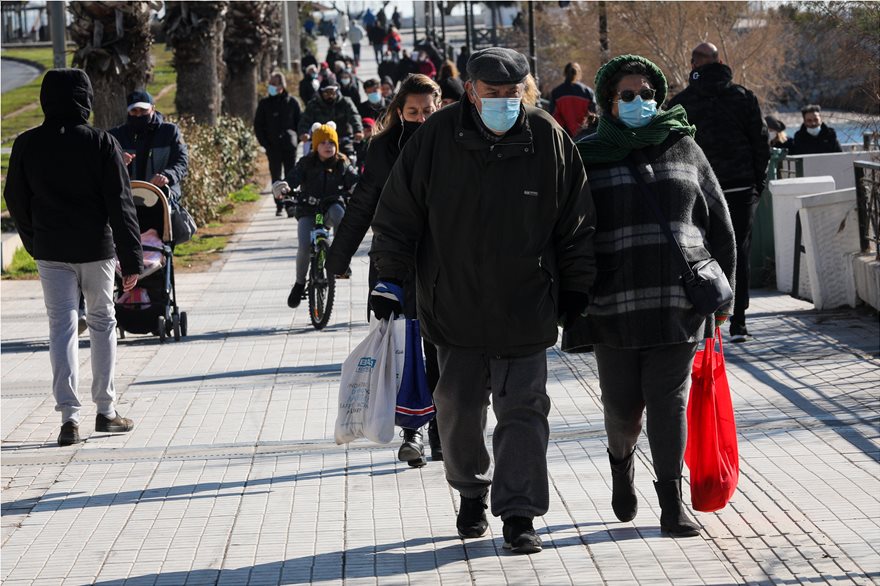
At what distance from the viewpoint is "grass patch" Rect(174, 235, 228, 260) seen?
16.5 meters

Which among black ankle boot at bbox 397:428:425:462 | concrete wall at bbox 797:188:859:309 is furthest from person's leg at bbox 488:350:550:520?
concrete wall at bbox 797:188:859:309

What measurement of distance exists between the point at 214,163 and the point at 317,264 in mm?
9239

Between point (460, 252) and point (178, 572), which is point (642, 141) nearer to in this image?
point (460, 252)

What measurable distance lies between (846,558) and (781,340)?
4844 millimetres

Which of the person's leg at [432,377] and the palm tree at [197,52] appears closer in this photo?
the person's leg at [432,377]

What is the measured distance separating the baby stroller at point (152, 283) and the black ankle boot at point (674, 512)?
5.69 metres

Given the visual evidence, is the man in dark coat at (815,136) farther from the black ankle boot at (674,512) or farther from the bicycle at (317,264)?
the black ankle boot at (674,512)

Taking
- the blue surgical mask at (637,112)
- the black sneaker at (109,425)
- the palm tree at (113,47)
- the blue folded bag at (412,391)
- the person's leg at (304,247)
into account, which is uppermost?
the palm tree at (113,47)

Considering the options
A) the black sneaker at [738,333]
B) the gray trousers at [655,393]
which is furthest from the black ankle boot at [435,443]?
the black sneaker at [738,333]

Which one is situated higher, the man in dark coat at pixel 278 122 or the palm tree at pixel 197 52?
the palm tree at pixel 197 52

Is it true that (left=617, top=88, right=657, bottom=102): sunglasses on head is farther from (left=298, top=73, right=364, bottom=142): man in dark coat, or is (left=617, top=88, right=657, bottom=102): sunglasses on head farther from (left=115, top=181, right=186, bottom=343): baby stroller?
(left=298, top=73, right=364, bottom=142): man in dark coat

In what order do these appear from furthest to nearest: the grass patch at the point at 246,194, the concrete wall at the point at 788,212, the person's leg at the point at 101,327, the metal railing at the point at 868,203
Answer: the grass patch at the point at 246,194 → the concrete wall at the point at 788,212 → the metal railing at the point at 868,203 → the person's leg at the point at 101,327

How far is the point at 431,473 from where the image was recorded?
6566mm

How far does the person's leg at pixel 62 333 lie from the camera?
7559 mm
